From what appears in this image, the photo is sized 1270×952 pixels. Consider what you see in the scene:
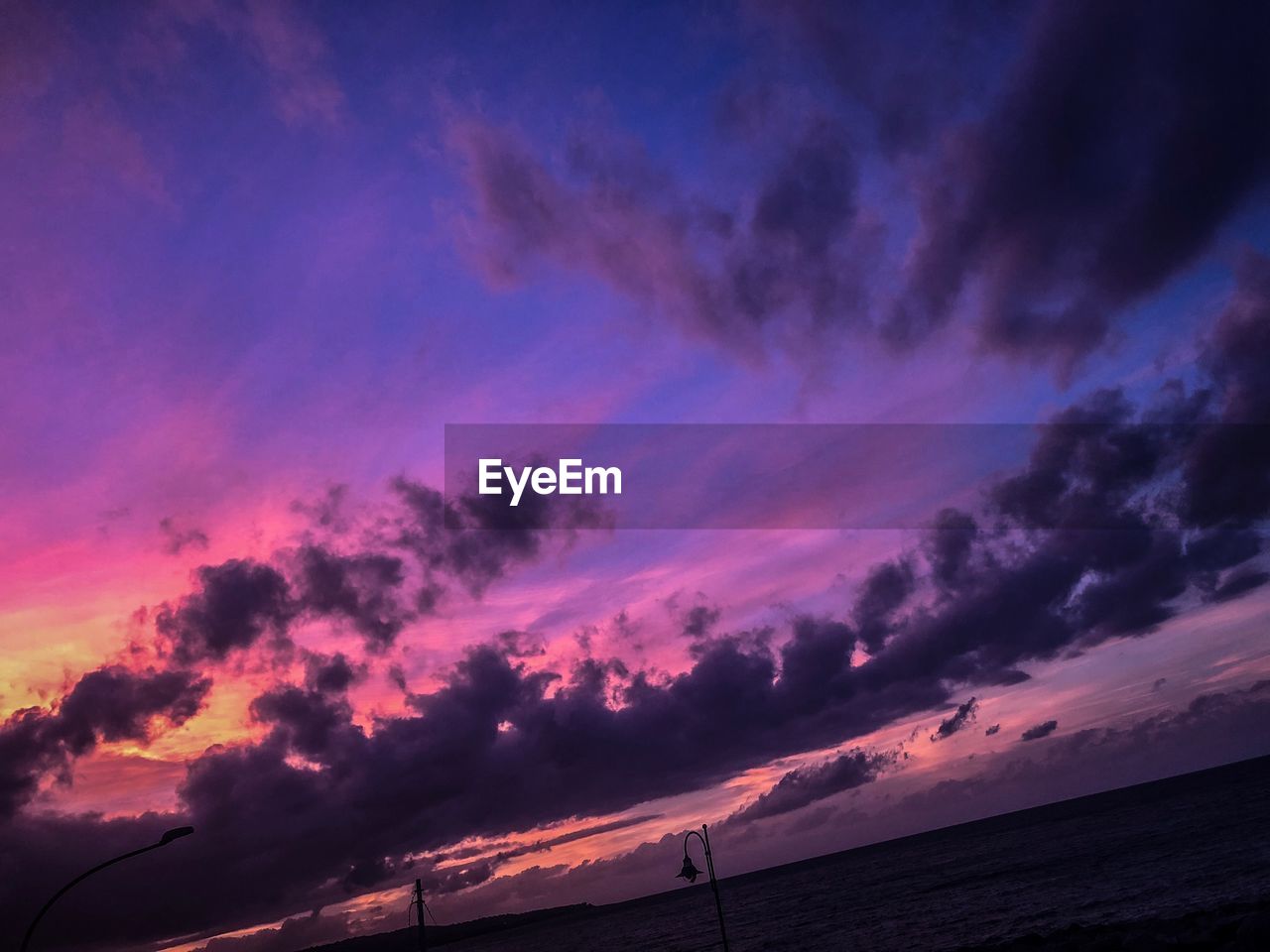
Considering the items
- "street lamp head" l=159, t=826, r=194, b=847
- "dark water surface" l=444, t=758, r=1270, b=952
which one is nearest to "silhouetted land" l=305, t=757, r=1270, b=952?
"dark water surface" l=444, t=758, r=1270, b=952

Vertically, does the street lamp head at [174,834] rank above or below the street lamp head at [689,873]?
above

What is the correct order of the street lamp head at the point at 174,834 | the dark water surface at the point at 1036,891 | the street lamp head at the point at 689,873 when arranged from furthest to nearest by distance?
the dark water surface at the point at 1036,891 < the street lamp head at the point at 689,873 < the street lamp head at the point at 174,834

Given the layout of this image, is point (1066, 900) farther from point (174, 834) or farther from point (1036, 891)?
point (174, 834)

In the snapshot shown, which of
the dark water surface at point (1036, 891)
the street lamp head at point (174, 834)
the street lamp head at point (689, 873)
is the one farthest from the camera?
the dark water surface at point (1036, 891)

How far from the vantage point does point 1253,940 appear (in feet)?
99.3

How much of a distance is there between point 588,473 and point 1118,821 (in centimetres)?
16100

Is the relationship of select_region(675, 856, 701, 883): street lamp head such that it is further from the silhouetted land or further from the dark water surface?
the dark water surface

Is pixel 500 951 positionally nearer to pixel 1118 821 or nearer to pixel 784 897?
pixel 784 897

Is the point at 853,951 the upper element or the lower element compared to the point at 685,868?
lower

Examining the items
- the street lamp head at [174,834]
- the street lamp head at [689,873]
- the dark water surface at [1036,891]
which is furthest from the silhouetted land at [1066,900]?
the street lamp head at [174,834]

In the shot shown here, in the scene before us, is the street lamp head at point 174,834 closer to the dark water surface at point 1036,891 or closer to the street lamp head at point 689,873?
the street lamp head at point 689,873

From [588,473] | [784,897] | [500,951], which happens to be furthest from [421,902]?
[500,951]

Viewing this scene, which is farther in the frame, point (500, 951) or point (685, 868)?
point (500, 951)

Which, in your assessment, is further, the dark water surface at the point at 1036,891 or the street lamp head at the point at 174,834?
the dark water surface at the point at 1036,891
